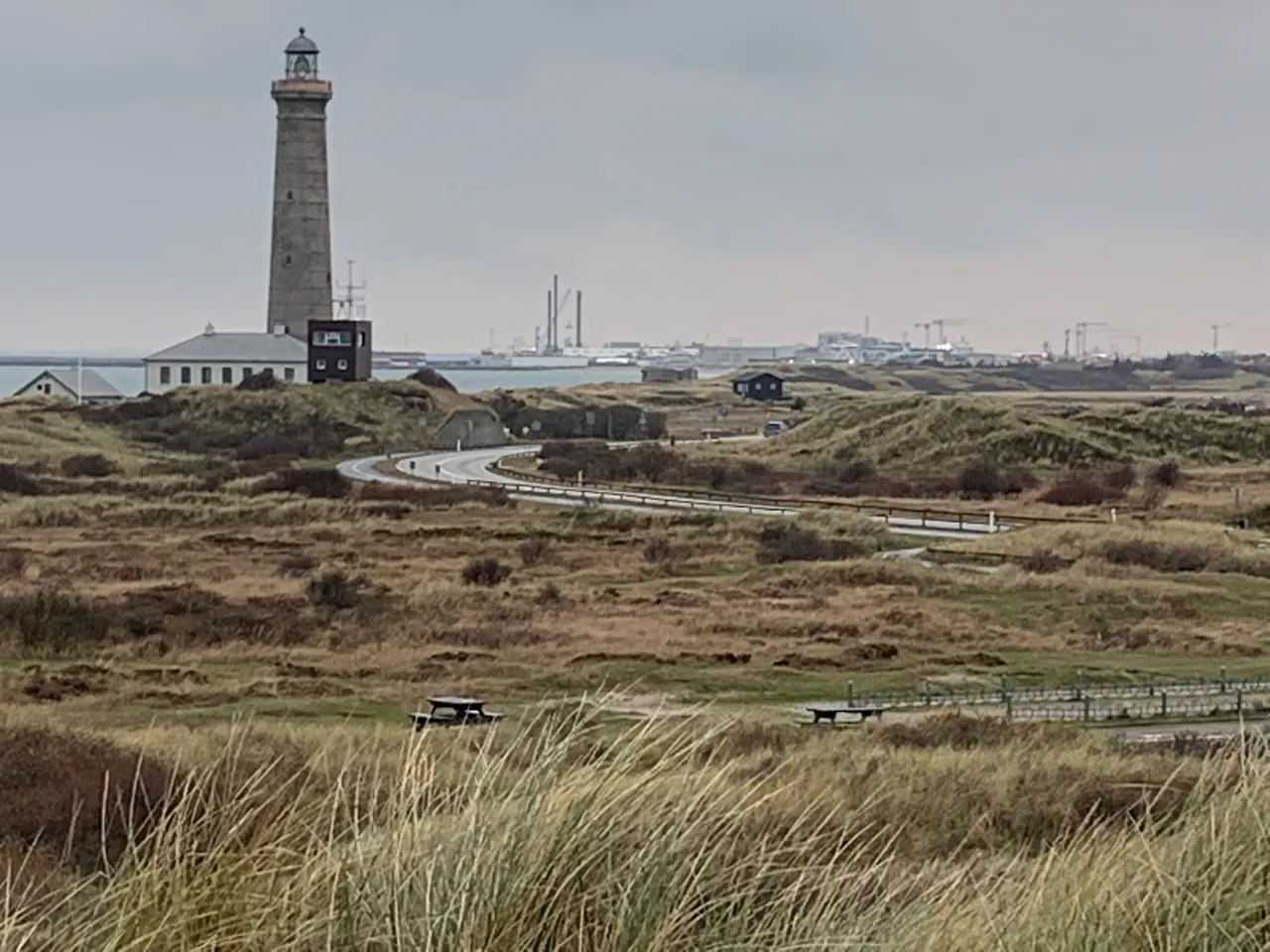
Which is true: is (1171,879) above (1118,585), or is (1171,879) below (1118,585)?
above

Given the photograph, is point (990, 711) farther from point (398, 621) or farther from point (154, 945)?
point (154, 945)

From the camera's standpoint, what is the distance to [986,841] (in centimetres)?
1415

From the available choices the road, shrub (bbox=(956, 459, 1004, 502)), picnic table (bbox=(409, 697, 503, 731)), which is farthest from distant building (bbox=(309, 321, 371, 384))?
picnic table (bbox=(409, 697, 503, 731))

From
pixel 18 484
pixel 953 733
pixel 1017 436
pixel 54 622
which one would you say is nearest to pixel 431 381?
pixel 1017 436

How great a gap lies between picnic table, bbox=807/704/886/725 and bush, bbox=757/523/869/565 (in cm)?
2417

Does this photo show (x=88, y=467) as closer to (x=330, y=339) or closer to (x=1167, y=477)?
(x=330, y=339)

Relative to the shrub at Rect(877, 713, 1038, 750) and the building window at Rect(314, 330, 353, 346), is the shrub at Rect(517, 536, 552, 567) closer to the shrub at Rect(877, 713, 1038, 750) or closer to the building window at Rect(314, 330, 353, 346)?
the shrub at Rect(877, 713, 1038, 750)

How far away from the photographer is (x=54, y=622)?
35000 millimetres

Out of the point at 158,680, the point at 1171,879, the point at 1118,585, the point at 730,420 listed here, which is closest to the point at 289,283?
the point at 730,420

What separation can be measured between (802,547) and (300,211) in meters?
71.7

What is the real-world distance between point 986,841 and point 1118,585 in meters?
31.1

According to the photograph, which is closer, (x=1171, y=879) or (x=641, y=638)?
(x=1171, y=879)

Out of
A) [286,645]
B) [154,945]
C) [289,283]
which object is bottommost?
[286,645]

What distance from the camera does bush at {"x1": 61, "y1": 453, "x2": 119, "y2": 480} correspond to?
8000 cm
